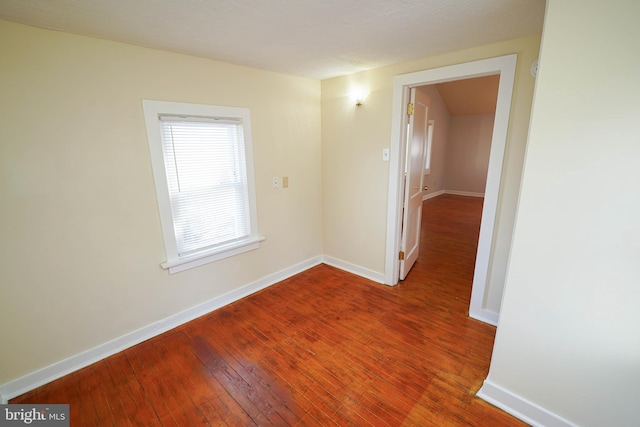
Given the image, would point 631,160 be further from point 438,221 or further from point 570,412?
point 438,221

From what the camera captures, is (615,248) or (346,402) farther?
(346,402)

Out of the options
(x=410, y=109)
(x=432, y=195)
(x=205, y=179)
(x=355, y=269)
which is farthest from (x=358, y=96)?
(x=432, y=195)

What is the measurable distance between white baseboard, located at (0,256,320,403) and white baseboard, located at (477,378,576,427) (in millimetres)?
2183

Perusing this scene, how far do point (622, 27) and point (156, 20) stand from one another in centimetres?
223

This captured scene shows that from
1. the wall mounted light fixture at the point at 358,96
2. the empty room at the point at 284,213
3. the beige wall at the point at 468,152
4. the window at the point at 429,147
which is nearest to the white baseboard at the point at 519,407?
the empty room at the point at 284,213

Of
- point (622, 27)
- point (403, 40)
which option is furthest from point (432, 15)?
point (622, 27)

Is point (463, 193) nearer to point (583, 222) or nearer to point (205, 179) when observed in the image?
point (583, 222)

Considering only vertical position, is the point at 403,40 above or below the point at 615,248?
above

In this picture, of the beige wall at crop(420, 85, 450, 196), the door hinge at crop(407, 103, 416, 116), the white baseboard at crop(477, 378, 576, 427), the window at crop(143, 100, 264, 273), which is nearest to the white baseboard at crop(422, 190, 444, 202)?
the beige wall at crop(420, 85, 450, 196)

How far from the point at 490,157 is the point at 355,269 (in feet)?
6.24

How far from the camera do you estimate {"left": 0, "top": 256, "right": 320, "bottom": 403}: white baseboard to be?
1739mm

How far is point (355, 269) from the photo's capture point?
10.9 ft

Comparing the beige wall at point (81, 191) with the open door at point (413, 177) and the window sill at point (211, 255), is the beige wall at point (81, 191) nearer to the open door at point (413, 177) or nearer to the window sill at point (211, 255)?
the window sill at point (211, 255)

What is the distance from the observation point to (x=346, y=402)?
1638mm
